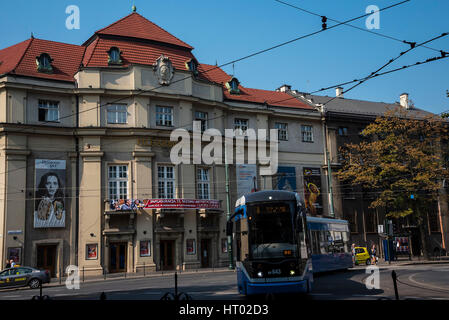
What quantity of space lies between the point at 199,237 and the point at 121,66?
13.8 m

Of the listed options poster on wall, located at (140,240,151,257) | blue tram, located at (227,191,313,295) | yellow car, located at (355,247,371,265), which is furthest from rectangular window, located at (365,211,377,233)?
blue tram, located at (227,191,313,295)

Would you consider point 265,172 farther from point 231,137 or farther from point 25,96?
point 25,96

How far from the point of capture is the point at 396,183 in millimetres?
38469

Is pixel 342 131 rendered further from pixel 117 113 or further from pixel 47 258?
pixel 47 258

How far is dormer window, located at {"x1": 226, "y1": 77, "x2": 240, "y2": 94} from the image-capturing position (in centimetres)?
4159

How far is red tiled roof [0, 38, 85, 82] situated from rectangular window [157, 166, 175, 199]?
9192 mm

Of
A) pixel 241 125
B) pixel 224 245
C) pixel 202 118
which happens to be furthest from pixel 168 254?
pixel 241 125

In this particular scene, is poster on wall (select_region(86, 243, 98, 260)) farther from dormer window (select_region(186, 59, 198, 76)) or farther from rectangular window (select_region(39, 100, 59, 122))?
dormer window (select_region(186, 59, 198, 76))

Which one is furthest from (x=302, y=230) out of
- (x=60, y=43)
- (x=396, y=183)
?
(x=60, y=43)

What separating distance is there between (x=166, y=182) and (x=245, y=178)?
719 centimetres

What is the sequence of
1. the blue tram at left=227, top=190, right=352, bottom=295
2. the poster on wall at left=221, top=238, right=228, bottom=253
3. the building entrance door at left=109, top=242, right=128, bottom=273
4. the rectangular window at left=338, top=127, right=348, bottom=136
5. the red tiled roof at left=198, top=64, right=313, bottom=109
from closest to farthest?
the blue tram at left=227, top=190, right=352, bottom=295 → the building entrance door at left=109, top=242, right=128, bottom=273 → the poster on wall at left=221, top=238, right=228, bottom=253 → the red tiled roof at left=198, top=64, right=313, bottom=109 → the rectangular window at left=338, top=127, right=348, bottom=136

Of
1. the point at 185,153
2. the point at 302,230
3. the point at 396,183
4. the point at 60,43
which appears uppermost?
the point at 60,43

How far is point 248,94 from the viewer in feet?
140

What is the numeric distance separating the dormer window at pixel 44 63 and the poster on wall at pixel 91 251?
12.7 meters
